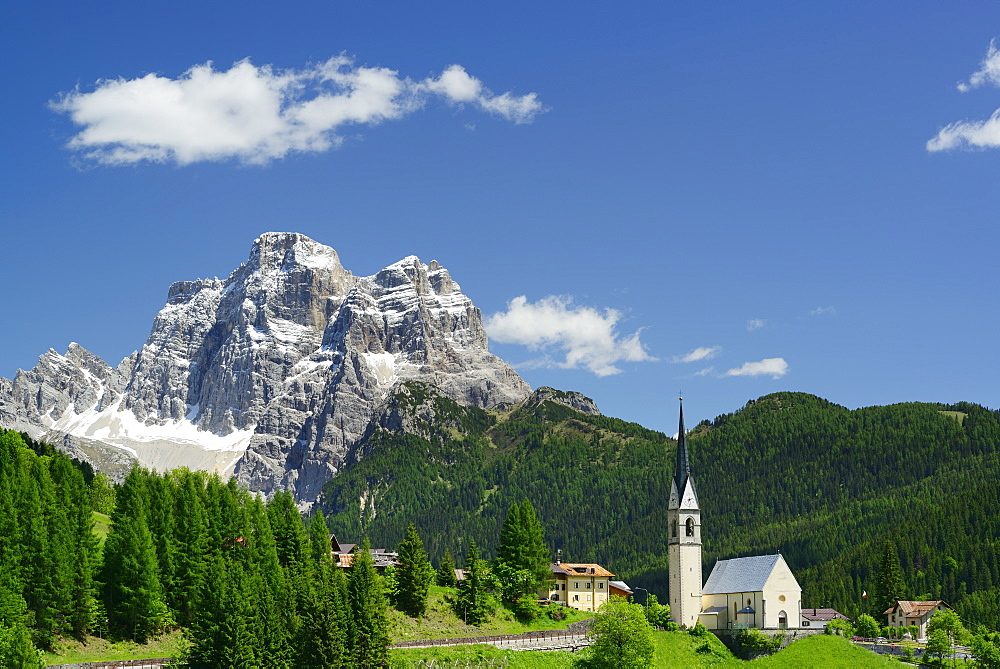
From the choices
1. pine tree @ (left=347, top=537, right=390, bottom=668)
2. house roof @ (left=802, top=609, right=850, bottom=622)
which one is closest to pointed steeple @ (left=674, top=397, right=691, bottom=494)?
house roof @ (left=802, top=609, right=850, bottom=622)

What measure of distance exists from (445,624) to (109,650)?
112ft

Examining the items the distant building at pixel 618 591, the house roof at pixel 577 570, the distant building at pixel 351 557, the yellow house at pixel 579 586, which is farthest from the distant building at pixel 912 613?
the distant building at pixel 351 557

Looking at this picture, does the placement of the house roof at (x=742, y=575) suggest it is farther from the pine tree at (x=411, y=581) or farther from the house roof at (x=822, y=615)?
the pine tree at (x=411, y=581)


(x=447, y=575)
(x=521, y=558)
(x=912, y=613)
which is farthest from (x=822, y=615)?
(x=447, y=575)

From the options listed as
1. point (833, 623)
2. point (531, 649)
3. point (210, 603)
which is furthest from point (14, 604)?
point (833, 623)

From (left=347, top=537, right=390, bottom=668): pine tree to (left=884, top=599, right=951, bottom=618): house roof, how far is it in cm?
9123

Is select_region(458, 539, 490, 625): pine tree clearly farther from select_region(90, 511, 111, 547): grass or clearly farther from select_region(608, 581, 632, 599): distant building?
select_region(90, 511, 111, 547): grass

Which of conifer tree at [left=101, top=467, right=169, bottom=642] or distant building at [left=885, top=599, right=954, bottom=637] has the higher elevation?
conifer tree at [left=101, top=467, right=169, bottom=642]

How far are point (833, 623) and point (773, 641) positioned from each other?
41.3ft

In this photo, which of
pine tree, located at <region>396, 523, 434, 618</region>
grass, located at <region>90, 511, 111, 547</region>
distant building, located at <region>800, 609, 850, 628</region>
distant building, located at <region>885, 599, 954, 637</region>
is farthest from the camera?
distant building, located at <region>800, 609, 850, 628</region>

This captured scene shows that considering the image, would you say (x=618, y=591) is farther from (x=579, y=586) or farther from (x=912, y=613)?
(x=912, y=613)

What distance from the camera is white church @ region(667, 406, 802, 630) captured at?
449ft

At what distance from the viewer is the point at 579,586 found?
144125 millimetres

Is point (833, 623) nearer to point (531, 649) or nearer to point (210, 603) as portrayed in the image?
point (531, 649)
